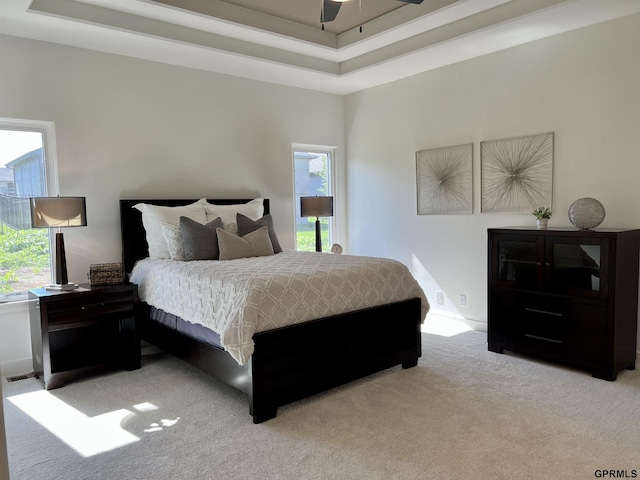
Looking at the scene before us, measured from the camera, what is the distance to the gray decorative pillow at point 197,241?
12.5 feet

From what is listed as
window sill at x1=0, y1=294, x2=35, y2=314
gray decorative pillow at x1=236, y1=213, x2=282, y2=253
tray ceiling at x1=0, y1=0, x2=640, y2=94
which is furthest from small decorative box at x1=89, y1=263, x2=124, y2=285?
tray ceiling at x1=0, y1=0, x2=640, y2=94

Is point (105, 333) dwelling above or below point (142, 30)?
below

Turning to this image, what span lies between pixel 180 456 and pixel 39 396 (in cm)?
149

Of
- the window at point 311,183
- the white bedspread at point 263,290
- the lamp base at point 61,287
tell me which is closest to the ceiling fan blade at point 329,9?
the white bedspread at point 263,290

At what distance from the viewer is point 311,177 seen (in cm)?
586

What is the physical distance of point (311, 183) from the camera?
5.85 m

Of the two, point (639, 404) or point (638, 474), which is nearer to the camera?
point (638, 474)

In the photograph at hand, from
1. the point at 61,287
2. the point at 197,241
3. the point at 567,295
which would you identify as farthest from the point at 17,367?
the point at 567,295

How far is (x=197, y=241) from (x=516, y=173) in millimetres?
2960

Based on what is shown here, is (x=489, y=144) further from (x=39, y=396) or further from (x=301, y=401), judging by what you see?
(x=39, y=396)

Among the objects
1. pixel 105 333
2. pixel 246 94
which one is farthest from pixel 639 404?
pixel 246 94

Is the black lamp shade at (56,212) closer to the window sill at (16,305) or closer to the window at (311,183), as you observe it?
the window sill at (16,305)

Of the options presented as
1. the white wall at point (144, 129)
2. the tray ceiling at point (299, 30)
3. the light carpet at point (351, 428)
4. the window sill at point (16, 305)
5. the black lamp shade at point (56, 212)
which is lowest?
the light carpet at point (351, 428)

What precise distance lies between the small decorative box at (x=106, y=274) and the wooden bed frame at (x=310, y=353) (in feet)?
1.56
